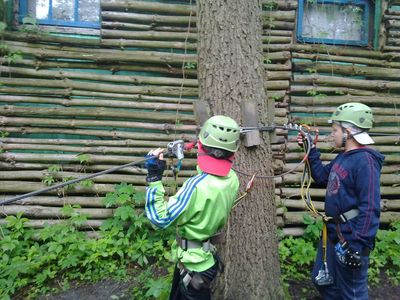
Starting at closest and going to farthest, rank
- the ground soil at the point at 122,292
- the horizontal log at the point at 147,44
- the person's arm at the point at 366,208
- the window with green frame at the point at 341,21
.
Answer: the person's arm at the point at 366,208 < the ground soil at the point at 122,292 < the horizontal log at the point at 147,44 < the window with green frame at the point at 341,21

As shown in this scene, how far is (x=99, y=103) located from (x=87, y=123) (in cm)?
36

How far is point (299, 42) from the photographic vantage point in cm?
620

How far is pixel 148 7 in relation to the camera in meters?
5.73

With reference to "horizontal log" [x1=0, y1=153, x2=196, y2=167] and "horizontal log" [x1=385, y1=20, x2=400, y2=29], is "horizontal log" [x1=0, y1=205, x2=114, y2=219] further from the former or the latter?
"horizontal log" [x1=385, y1=20, x2=400, y2=29]

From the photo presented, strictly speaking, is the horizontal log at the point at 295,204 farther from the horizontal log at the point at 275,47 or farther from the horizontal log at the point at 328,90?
the horizontal log at the point at 275,47

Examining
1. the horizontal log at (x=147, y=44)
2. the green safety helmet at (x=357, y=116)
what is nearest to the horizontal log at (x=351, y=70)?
the horizontal log at (x=147, y=44)

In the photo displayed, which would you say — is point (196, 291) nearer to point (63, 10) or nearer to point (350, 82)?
point (350, 82)

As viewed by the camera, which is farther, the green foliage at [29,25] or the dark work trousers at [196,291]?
the green foliage at [29,25]

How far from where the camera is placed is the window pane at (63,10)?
582 centimetres

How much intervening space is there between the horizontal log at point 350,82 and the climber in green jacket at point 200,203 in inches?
146

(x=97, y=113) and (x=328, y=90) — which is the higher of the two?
(x=328, y=90)

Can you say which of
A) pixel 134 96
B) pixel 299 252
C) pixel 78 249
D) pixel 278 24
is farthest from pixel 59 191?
pixel 278 24

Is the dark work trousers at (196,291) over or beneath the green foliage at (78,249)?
over

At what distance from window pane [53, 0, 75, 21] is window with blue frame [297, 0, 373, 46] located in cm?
388
